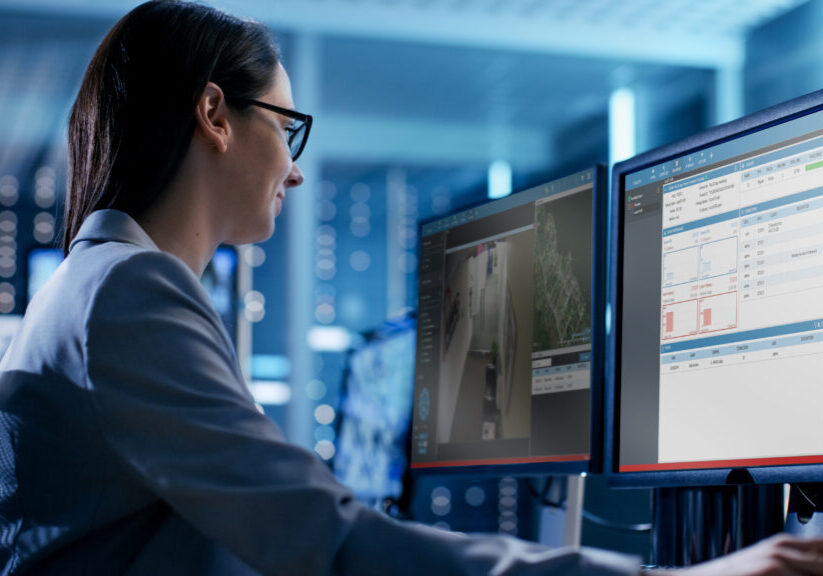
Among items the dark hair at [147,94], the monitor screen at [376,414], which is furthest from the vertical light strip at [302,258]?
the dark hair at [147,94]

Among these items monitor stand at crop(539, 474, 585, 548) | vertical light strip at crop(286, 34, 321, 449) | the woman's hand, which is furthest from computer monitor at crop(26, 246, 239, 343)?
the woman's hand

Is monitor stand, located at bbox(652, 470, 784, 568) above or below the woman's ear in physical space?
below

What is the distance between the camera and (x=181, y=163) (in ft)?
3.35

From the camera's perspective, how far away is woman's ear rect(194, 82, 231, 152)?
1020 mm

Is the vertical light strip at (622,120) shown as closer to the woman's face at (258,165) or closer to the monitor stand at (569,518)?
the monitor stand at (569,518)

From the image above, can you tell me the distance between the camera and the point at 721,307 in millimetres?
1013

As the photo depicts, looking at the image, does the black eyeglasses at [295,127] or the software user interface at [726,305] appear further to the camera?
the black eyeglasses at [295,127]

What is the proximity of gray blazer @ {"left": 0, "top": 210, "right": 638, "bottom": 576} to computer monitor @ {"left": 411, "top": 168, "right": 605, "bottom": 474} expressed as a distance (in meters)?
0.54

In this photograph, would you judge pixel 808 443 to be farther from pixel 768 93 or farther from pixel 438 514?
Answer: pixel 768 93

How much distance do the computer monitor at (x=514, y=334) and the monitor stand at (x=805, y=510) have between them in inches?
10.5

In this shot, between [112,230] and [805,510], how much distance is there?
0.76 metres

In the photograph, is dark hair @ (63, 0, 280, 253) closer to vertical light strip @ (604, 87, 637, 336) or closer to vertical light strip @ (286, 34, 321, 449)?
vertical light strip @ (286, 34, 321, 449)

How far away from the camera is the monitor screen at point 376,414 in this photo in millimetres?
1983

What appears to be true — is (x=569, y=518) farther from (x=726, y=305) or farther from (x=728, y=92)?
(x=728, y=92)
